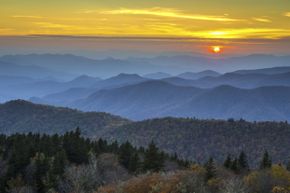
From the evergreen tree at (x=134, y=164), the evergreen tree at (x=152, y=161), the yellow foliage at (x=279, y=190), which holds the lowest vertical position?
the evergreen tree at (x=134, y=164)

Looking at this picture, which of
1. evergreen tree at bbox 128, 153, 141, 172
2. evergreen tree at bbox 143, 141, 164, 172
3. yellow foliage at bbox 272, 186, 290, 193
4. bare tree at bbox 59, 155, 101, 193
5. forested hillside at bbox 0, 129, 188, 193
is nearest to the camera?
yellow foliage at bbox 272, 186, 290, 193

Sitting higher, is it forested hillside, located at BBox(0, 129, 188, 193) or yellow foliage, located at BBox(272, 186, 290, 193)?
yellow foliage, located at BBox(272, 186, 290, 193)

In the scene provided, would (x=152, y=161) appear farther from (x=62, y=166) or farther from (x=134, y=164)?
(x=62, y=166)

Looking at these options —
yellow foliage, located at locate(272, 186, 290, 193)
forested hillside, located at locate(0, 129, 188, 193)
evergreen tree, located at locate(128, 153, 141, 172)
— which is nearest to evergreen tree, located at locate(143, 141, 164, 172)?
forested hillside, located at locate(0, 129, 188, 193)

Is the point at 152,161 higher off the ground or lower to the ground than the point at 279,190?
lower

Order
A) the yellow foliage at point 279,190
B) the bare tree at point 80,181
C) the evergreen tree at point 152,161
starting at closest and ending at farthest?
the yellow foliage at point 279,190, the bare tree at point 80,181, the evergreen tree at point 152,161

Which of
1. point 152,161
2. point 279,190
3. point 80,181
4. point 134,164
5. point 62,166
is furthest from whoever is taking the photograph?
point 134,164

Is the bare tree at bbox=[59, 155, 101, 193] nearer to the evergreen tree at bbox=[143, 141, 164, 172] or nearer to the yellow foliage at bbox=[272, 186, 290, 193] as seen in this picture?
the evergreen tree at bbox=[143, 141, 164, 172]

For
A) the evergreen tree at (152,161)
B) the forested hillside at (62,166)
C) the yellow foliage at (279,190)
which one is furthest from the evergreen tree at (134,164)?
the yellow foliage at (279,190)

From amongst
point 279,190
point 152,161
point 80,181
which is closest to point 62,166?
point 80,181

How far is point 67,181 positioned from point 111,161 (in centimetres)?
1806

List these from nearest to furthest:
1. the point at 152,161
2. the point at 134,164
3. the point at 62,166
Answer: the point at 62,166, the point at 152,161, the point at 134,164

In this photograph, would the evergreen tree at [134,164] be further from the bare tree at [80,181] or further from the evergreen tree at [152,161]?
the bare tree at [80,181]

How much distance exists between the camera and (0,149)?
8575cm
